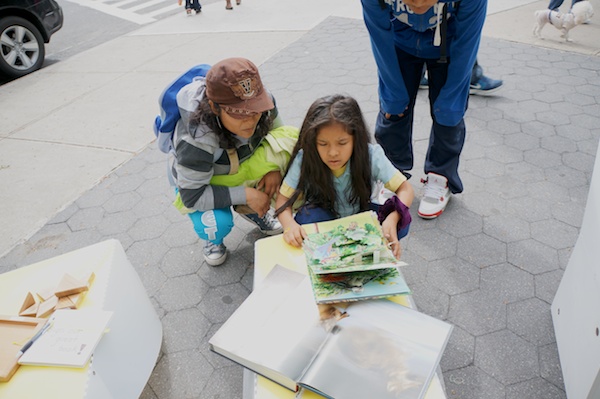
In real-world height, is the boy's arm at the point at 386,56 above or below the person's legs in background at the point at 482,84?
above

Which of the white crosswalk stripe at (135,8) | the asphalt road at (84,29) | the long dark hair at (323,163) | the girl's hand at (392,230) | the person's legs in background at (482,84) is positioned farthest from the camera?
the white crosswalk stripe at (135,8)

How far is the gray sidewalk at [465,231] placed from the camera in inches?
67.6

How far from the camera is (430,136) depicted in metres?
2.35

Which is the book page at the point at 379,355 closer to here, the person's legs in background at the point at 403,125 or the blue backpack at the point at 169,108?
the blue backpack at the point at 169,108

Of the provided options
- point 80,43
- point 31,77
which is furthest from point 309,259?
point 80,43

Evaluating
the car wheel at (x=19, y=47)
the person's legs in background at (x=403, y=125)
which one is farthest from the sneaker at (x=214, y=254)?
the car wheel at (x=19, y=47)

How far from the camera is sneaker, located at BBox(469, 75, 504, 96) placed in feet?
11.5

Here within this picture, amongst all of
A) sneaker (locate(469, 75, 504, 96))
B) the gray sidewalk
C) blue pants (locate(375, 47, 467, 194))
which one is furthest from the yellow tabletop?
sneaker (locate(469, 75, 504, 96))

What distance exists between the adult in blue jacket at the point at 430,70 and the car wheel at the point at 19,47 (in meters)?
4.52

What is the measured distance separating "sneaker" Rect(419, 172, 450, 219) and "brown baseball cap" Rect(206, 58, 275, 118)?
116 cm

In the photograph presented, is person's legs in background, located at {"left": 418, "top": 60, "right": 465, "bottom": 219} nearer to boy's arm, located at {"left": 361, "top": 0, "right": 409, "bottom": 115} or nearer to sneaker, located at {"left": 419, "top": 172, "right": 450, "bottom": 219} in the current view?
sneaker, located at {"left": 419, "top": 172, "right": 450, "bottom": 219}

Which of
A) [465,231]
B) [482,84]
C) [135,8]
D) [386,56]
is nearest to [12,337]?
[386,56]

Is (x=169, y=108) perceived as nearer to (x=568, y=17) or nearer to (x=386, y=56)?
(x=386, y=56)

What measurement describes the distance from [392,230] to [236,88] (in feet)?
2.49
